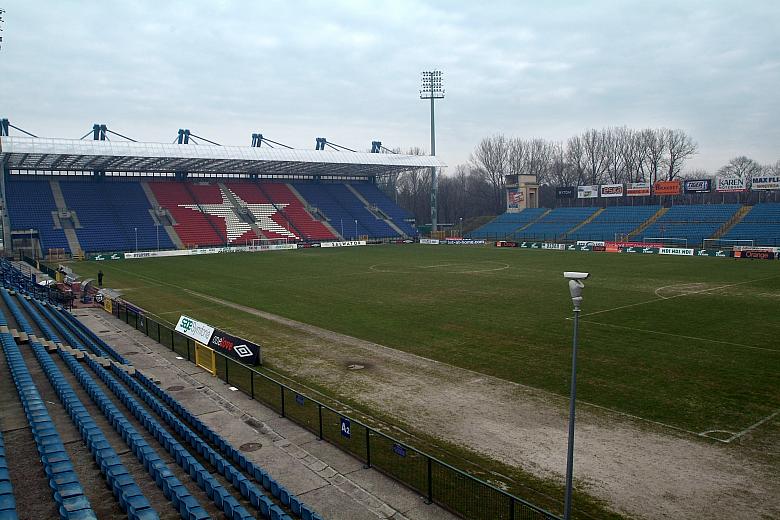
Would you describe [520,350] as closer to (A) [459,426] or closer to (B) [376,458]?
(A) [459,426]

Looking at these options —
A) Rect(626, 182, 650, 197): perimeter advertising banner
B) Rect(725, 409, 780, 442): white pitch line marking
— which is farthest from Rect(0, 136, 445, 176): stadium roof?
Rect(725, 409, 780, 442): white pitch line marking

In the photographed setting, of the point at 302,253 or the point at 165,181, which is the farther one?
the point at 165,181

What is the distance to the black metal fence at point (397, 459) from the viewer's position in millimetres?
11094

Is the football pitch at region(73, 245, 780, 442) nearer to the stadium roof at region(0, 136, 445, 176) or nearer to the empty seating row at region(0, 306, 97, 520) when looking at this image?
the empty seating row at region(0, 306, 97, 520)

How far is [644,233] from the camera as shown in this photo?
80750mm

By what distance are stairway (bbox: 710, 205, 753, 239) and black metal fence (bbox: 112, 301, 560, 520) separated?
233 feet

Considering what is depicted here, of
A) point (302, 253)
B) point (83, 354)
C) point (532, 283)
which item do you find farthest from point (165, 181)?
point (83, 354)

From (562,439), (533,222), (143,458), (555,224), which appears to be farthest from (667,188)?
(143,458)

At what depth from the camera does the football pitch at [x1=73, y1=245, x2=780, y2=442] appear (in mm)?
18391

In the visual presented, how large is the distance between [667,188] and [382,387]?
3213 inches

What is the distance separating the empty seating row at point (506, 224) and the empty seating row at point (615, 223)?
37.2 ft

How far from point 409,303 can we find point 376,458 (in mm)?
21272

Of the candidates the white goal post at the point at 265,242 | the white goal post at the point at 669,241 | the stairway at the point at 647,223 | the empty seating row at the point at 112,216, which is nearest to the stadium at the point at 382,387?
the white goal post at the point at 669,241

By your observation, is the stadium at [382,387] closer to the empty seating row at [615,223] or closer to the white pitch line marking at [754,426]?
the white pitch line marking at [754,426]
